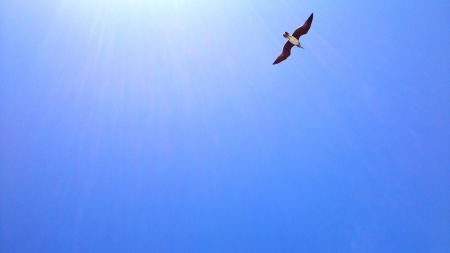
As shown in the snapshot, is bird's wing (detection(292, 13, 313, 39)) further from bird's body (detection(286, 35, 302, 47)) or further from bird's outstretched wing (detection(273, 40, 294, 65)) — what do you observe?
bird's outstretched wing (detection(273, 40, 294, 65))

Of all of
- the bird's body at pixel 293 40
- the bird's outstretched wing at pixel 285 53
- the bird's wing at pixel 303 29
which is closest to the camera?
the bird's wing at pixel 303 29

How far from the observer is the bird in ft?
→ 69.2

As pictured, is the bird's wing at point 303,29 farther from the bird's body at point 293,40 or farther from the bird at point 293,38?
the bird's body at point 293,40

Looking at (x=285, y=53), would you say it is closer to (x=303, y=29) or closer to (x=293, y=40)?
(x=293, y=40)

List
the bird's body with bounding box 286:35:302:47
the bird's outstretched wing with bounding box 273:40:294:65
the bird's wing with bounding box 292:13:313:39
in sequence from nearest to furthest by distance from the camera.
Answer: the bird's wing with bounding box 292:13:313:39 < the bird's body with bounding box 286:35:302:47 < the bird's outstretched wing with bounding box 273:40:294:65

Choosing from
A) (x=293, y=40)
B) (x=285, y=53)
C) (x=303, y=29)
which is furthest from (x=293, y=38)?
(x=285, y=53)

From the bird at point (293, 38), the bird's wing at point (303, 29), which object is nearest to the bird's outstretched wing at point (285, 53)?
the bird at point (293, 38)

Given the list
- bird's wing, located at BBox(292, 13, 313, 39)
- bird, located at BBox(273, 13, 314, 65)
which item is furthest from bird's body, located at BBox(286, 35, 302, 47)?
bird's wing, located at BBox(292, 13, 313, 39)

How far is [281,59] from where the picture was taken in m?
22.2

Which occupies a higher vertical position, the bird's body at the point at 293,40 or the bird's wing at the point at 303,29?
the bird's wing at the point at 303,29

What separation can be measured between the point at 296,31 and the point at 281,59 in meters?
2.00

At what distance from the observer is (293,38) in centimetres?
2144

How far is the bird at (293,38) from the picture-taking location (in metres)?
21.1

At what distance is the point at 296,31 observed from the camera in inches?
834
